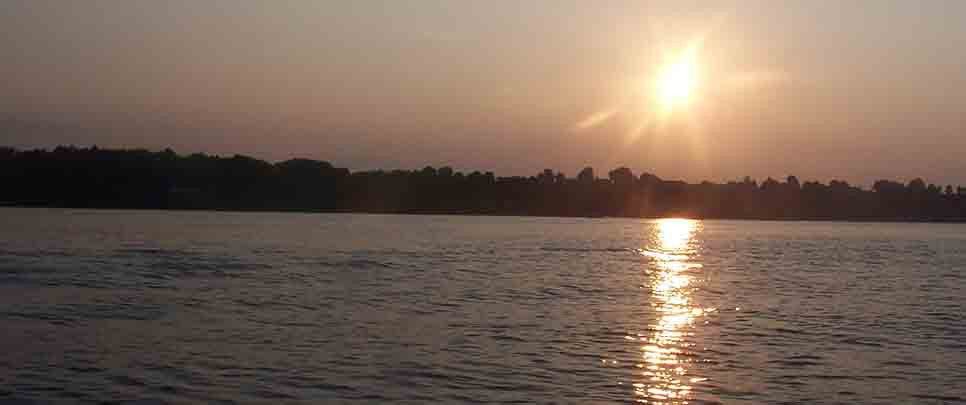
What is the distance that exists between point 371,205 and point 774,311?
145m

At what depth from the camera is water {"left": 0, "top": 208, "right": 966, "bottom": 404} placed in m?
16.6

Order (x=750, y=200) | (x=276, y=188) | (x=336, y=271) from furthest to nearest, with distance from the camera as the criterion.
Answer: (x=750, y=200) → (x=276, y=188) → (x=336, y=271)

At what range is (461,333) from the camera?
2252 cm

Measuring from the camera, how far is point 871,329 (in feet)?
81.6

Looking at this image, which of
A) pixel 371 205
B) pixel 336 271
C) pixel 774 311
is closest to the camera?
pixel 774 311

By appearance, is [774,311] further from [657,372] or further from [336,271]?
[336,271]

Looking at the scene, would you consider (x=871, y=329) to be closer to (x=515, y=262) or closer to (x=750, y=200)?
(x=515, y=262)

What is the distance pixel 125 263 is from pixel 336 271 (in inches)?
294

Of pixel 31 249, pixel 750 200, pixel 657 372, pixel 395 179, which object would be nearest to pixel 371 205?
pixel 395 179

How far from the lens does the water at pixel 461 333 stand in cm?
1662

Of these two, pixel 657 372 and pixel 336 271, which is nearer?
pixel 657 372

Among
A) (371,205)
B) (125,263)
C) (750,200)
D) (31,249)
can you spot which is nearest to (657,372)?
(125,263)

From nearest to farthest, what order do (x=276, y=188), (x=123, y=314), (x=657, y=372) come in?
(x=657, y=372) → (x=123, y=314) → (x=276, y=188)

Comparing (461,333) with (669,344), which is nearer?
(669,344)
